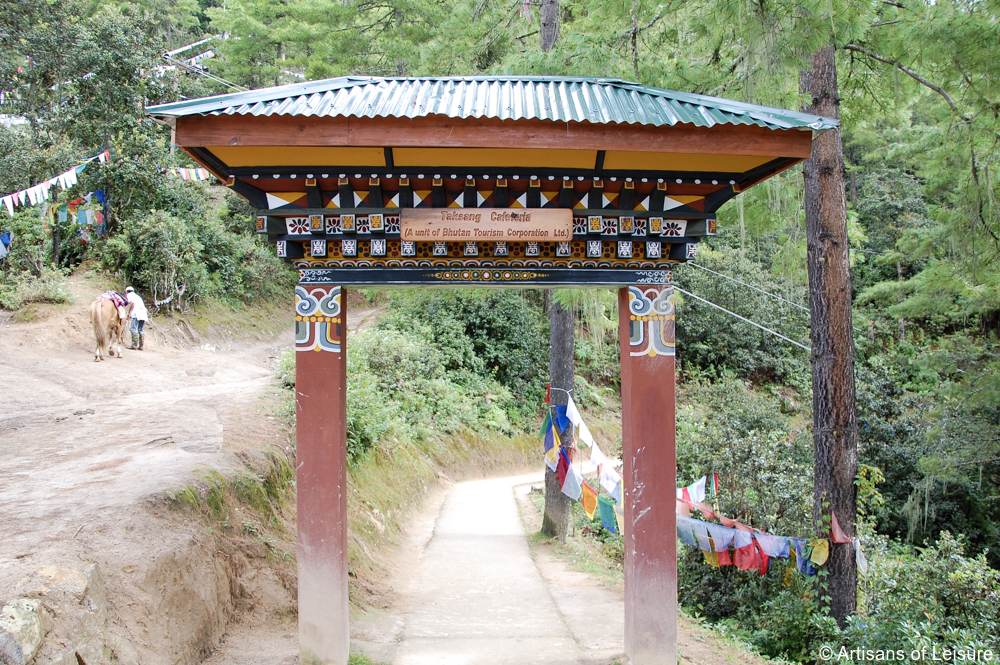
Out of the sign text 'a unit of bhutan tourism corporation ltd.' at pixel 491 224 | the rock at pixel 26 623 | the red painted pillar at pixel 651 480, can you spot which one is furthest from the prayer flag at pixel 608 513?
the rock at pixel 26 623

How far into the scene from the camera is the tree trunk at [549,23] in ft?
31.1

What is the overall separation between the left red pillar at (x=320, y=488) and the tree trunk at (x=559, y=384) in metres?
4.99

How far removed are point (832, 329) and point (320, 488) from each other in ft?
16.9

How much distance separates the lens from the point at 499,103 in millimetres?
4855

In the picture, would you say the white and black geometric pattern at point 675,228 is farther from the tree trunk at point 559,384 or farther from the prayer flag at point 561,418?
the prayer flag at point 561,418

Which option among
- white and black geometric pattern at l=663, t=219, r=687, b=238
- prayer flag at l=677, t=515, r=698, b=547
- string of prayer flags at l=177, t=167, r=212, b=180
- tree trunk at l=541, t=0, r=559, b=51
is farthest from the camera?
string of prayer flags at l=177, t=167, r=212, b=180

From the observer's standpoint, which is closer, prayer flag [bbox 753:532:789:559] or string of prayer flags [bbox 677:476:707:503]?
prayer flag [bbox 753:532:789:559]

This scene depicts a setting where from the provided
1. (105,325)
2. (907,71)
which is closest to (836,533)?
(907,71)

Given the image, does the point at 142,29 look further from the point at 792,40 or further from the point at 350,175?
the point at 792,40

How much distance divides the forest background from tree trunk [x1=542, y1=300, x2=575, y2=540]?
45 cm

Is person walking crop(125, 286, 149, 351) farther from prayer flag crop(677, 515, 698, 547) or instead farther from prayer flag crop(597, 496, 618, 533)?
prayer flag crop(677, 515, 698, 547)

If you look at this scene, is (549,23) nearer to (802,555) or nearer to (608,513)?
(608,513)

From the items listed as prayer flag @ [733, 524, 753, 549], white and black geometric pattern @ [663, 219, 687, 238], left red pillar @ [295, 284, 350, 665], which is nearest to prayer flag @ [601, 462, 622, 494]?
prayer flag @ [733, 524, 753, 549]

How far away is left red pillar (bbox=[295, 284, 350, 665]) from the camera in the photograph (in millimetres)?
4984
